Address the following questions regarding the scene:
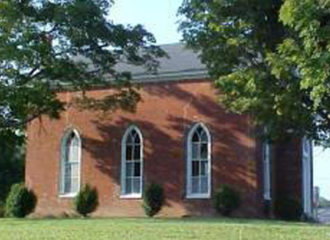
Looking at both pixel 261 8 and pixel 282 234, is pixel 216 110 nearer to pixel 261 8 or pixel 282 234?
pixel 261 8

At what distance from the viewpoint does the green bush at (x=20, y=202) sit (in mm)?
36375

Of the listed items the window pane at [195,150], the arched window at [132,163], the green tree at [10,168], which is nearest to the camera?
the window pane at [195,150]

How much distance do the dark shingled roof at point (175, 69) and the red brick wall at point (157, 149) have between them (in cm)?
36

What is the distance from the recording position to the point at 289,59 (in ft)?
72.8

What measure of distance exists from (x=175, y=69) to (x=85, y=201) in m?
7.56

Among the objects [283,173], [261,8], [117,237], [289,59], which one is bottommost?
[117,237]

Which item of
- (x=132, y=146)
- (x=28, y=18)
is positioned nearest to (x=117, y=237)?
(x=28, y=18)

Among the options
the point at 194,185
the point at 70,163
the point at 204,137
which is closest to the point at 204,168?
the point at 194,185

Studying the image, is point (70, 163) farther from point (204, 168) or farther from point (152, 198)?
point (204, 168)

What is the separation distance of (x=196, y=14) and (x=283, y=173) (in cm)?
1285

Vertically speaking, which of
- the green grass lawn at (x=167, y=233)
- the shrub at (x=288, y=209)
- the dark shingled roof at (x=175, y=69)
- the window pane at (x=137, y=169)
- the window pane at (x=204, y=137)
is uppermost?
the dark shingled roof at (x=175, y=69)

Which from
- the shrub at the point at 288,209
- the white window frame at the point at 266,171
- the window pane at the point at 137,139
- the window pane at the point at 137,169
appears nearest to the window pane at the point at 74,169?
the window pane at the point at 137,169

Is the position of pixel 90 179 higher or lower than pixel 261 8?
lower

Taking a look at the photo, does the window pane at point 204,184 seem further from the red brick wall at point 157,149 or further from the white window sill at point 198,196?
the red brick wall at point 157,149
